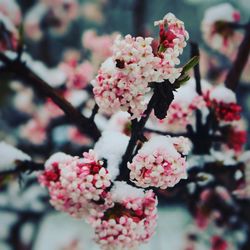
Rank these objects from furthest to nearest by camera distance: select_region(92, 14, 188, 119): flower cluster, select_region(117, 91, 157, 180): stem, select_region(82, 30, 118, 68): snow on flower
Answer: select_region(82, 30, 118, 68): snow on flower, select_region(117, 91, 157, 180): stem, select_region(92, 14, 188, 119): flower cluster

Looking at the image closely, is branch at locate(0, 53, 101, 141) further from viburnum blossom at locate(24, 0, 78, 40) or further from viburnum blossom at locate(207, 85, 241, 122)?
viburnum blossom at locate(24, 0, 78, 40)

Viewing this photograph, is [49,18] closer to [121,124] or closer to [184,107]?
[121,124]

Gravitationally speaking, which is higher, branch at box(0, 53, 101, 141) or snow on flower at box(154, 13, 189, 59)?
branch at box(0, 53, 101, 141)

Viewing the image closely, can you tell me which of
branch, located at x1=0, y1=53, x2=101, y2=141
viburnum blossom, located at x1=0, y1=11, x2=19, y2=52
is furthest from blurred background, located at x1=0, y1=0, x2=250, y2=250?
branch, located at x1=0, y1=53, x2=101, y2=141

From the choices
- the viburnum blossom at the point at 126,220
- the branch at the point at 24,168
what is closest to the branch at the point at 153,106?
the viburnum blossom at the point at 126,220

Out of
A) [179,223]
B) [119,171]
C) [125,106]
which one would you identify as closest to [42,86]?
[119,171]

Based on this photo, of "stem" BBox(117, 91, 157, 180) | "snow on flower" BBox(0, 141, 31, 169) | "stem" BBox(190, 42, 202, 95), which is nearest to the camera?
"stem" BBox(117, 91, 157, 180)

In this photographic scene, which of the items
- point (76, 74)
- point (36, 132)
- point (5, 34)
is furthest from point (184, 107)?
point (36, 132)

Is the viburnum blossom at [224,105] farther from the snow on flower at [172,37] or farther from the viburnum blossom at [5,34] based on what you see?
the viburnum blossom at [5,34]
